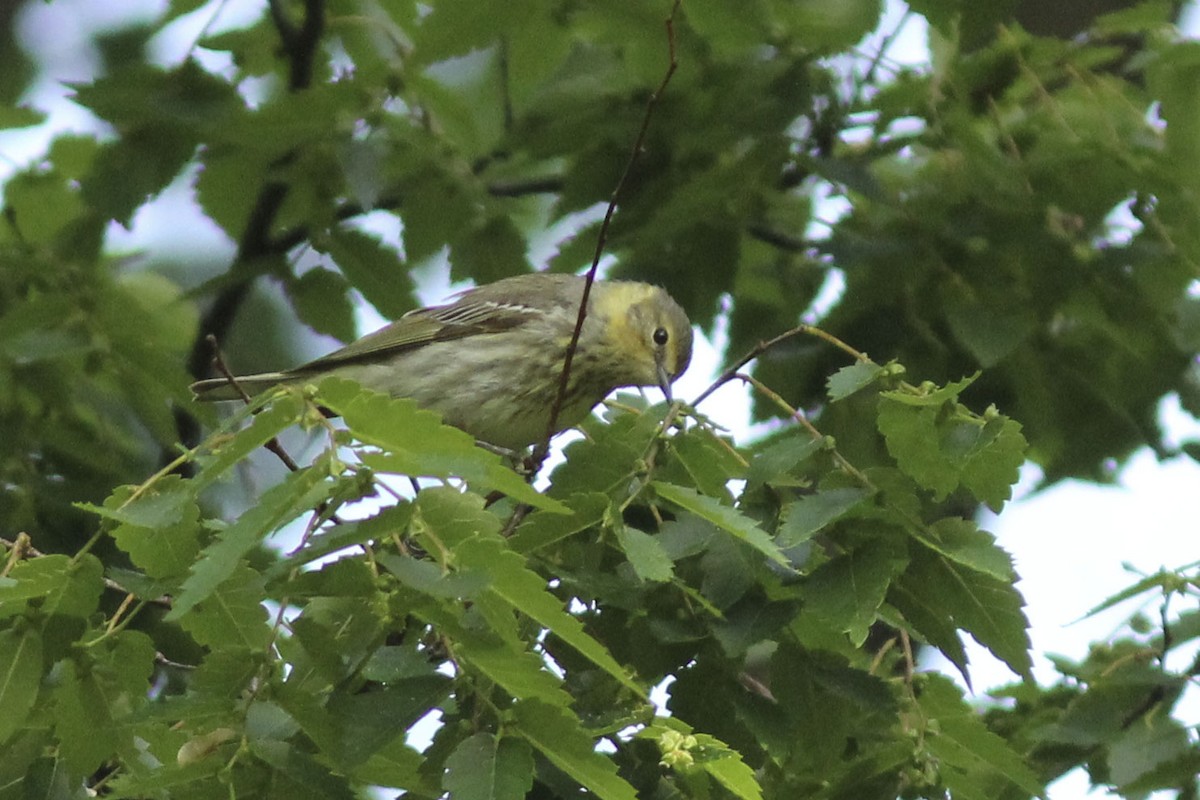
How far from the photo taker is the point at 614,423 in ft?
13.3

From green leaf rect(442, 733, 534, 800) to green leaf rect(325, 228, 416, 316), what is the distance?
10.5 feet

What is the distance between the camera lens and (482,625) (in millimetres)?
2904

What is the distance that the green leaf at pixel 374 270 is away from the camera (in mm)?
5895

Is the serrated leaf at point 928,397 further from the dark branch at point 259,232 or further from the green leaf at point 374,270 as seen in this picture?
the dark branch at point 259,232

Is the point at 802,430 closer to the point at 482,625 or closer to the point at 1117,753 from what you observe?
the point at 482,625

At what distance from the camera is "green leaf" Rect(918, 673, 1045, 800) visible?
3537 mm

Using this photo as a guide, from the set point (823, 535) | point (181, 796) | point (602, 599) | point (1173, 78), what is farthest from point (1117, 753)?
point (1173, 78)

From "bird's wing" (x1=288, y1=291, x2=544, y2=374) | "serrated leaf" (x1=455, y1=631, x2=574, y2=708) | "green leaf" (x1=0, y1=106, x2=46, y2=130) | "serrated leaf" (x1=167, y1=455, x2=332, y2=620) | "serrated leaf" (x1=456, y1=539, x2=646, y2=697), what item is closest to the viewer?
"serrated leaf" (x1=167, y1=455, x2=332, y2=620)

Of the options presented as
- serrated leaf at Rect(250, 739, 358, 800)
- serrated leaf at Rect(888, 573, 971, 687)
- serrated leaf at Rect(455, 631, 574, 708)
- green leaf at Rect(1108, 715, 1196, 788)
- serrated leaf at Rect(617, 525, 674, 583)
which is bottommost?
green leaf at Rect(1108, 715, 1196, 788)

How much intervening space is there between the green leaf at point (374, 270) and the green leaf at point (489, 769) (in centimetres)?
321

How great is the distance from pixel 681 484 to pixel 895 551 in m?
0.58

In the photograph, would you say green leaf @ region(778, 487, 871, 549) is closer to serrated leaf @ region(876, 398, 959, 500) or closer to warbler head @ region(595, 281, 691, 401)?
serrated leaf @ region(876, 398, 959, 500)

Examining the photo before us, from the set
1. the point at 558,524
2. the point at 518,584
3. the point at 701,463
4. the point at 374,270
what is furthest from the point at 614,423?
the point at 374,270

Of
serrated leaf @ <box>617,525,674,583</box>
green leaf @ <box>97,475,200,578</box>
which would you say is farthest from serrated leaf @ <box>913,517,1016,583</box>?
green leaf @ <box>97,475,200,578</box>
